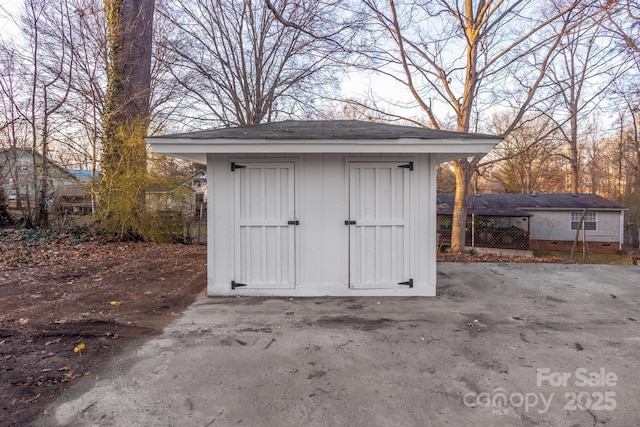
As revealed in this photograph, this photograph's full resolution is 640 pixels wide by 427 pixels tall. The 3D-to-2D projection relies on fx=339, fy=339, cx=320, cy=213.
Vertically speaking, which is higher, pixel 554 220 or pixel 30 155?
pixel 30 155

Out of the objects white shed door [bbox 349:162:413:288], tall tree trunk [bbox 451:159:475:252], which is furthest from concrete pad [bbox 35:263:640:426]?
tall tree trunk [bbox 451:159:475:252]

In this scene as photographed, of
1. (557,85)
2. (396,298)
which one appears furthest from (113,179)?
(557,85)

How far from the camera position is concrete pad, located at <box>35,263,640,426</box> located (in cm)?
196

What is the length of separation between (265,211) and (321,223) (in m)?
0.71

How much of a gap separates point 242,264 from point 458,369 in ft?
8.93

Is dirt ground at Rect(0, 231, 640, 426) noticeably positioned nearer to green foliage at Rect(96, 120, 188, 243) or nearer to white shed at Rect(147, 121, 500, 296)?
white shed at Rect(147, 121, 500, 296)

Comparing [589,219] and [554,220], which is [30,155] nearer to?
[554,220]

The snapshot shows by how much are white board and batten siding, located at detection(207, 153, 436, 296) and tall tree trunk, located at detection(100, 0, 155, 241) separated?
204 inches

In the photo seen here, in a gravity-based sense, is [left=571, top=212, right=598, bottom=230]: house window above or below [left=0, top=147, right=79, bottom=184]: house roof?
below

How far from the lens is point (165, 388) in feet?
7.25

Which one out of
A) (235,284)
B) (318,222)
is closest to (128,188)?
(235,284)

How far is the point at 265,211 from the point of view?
13.8ft

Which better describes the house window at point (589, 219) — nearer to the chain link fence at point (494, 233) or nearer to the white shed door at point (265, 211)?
the chain link fence at point (494, 233)

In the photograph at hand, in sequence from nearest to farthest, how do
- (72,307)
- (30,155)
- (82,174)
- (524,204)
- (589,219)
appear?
(72,307) < (82,174) < (30,155) < (589,219) < (524,204)
